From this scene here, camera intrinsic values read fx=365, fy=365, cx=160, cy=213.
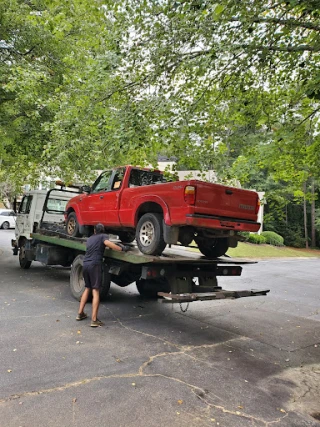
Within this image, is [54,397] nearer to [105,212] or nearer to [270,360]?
[270,360]

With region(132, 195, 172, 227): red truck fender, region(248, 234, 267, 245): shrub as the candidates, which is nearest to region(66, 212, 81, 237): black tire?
region(132, 195, 172, 227): red truck fender

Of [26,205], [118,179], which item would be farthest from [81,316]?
[26,205]

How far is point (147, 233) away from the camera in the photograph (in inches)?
253

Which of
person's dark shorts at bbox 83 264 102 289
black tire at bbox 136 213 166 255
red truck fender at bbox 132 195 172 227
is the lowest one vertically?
person's dark shorts at bbox 83 264 102 289

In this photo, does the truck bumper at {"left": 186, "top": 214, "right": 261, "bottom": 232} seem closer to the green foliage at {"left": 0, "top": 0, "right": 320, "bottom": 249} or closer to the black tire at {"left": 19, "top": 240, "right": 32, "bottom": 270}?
the green foliage at {"left": 0, "top": 0, "right": 320, "bottom": 249}

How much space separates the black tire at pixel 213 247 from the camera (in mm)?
7186

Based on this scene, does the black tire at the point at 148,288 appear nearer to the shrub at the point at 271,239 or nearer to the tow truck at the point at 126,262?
→ the tow truck at the point at 126,262

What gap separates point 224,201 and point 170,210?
Result: 3.10ft

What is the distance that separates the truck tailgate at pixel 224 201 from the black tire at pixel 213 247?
2.92 ft

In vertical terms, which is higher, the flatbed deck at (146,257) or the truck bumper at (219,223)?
the truck bumper at (219,223)

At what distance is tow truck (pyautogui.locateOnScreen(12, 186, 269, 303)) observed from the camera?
617cm

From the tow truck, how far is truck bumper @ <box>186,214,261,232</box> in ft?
2.56

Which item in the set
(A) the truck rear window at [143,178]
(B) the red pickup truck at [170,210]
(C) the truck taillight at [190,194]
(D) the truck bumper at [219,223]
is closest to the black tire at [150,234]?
(B) the red pickup truck at [170,210]

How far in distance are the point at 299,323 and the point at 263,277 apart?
6497 mm
